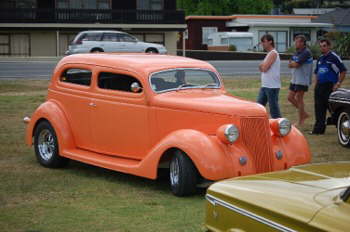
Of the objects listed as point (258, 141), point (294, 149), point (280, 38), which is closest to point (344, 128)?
point (294, 149)

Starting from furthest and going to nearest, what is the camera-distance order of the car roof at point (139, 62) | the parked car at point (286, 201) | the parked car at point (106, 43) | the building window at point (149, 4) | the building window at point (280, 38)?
the building window at point (280, 38), the building window at point (149, 4), the parked car at point (106, 43), the car roof at point (139, 62), the parked car at point (286, 201)

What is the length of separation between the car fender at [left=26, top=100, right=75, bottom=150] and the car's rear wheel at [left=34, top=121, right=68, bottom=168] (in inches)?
3.6

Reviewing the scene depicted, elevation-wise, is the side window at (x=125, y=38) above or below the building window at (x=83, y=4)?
below

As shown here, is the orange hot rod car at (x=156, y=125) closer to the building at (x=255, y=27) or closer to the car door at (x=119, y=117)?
the car door at (x=119, y=117)

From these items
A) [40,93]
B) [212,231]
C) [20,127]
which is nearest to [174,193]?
[212,231]

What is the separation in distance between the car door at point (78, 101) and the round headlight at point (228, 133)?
7.76 ft

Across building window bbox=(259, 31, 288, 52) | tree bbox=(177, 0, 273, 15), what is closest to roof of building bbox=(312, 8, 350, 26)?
building window bbox=(259, 31, 288, 52)

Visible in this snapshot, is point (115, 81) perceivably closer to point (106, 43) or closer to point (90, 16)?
point (106, 43)

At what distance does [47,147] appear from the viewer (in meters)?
10.0

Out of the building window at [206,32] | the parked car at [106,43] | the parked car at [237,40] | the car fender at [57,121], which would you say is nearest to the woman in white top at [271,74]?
the car fender at [57,121]

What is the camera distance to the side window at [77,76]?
9.77 metres

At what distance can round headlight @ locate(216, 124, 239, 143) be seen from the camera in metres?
7.78

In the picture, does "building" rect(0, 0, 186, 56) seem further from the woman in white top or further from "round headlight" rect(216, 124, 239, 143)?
"round headlight" rect(216, 124, 239, 143)

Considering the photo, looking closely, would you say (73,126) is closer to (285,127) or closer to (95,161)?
(95,161)
